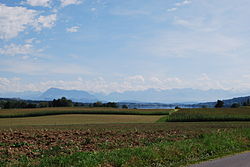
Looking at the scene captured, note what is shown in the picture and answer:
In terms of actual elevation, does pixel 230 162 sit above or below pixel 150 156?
below

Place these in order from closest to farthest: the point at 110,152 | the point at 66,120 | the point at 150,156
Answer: the point at 150,156 < the point at 110,152 < the point at 66,120

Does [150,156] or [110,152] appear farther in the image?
[110,152]

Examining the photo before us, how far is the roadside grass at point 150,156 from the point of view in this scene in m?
12.0

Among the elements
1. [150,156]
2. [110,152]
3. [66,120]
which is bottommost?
[66,120]

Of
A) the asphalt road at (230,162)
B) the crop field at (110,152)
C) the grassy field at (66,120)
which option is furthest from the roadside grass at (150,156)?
the grassy field at (66,120)

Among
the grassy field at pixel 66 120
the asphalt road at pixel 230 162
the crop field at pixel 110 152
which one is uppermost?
the crop field at pixel 110 152

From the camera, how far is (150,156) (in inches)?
535

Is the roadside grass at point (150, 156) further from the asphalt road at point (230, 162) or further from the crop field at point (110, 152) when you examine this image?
the asphalt road at point (230, 162)

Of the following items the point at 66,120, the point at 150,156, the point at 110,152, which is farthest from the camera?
the point at 66,120

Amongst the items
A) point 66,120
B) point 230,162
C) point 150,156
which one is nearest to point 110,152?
point 150,156

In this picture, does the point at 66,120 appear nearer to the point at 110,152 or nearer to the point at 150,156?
the point at 110,152

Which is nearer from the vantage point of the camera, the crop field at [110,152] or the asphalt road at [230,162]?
the crop field at [110,152]

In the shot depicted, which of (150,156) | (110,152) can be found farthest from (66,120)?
(150,156)

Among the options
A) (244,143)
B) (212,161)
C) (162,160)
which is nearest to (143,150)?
(162,160)
